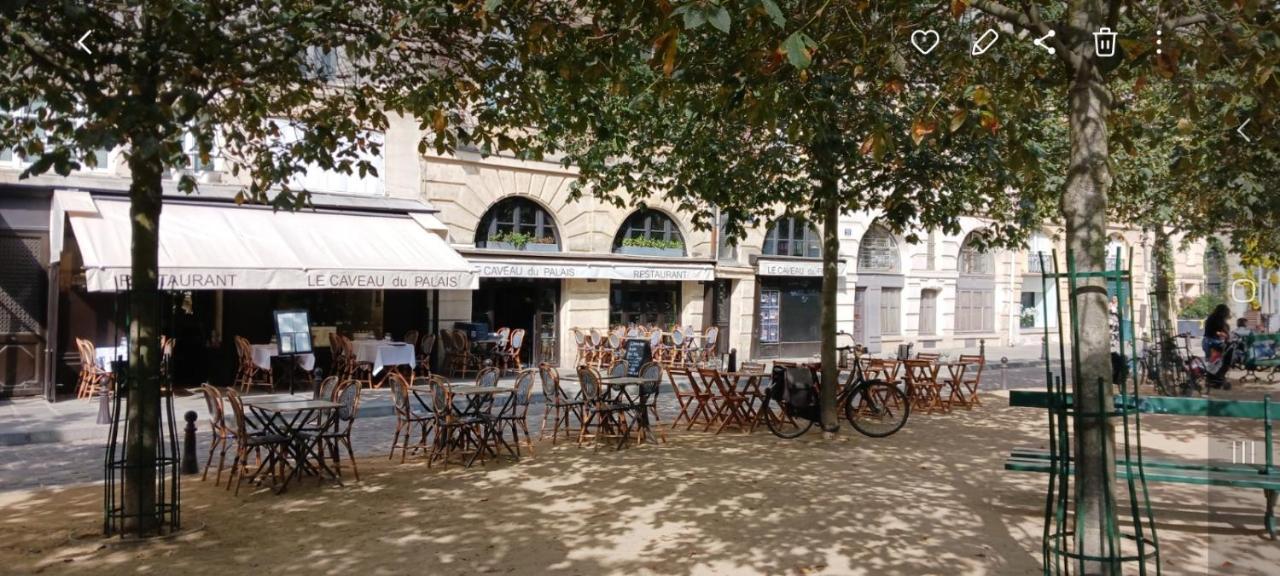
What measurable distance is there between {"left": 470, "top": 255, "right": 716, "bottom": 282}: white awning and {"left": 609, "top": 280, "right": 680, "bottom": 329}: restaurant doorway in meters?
0.54

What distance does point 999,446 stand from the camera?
10141 mm

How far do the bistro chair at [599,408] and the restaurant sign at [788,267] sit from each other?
1410cm

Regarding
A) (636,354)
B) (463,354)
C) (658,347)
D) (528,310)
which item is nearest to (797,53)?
(636,354)

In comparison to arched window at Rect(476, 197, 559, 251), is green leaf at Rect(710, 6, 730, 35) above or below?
below

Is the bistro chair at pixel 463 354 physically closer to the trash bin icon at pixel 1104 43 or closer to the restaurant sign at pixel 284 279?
the restaurant sign at pixel 284 279

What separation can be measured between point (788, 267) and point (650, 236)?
14.4ft

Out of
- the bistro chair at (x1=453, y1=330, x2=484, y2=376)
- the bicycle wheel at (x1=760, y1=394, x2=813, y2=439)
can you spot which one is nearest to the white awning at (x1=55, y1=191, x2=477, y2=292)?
the bistro chair at (x1=453, y1=330, x2=484, y2=376)

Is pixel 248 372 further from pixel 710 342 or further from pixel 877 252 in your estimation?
pixel 877 252

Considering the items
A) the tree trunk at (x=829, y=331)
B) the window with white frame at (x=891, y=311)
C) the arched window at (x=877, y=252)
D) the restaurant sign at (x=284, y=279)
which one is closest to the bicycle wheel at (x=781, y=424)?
the tree trunk at (x=829, y=331)

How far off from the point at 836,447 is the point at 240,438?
5792mm

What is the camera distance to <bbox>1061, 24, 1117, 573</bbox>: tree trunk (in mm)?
4633

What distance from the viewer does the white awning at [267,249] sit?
516 inches

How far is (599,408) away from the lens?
31.4 ft

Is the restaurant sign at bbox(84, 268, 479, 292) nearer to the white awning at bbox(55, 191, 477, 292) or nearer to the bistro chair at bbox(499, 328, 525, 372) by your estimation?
the white awning at bbox(55, 191, 477, 292)
